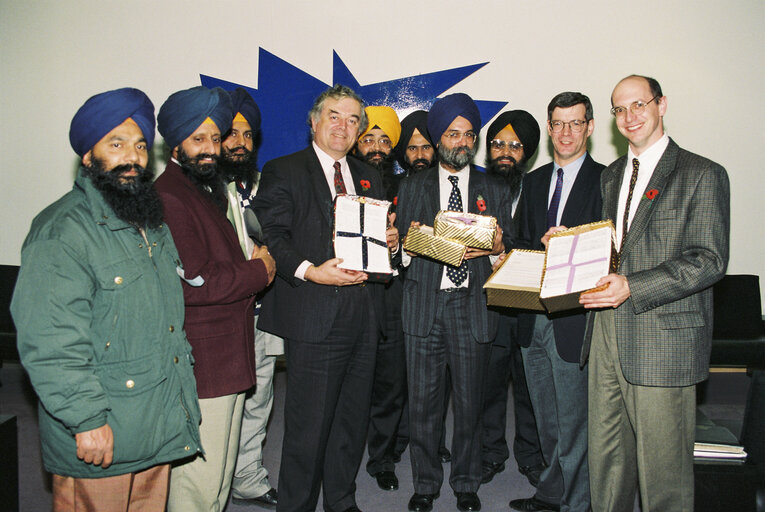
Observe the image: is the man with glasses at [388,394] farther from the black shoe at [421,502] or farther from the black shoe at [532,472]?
the black shoe at [532,472]

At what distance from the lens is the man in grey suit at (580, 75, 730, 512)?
2.23m

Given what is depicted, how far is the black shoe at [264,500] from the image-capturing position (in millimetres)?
3094

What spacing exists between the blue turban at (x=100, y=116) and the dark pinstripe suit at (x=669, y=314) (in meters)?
2.04

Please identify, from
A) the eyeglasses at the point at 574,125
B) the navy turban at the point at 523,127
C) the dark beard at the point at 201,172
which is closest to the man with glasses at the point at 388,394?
the navy turban at the point at 523,127

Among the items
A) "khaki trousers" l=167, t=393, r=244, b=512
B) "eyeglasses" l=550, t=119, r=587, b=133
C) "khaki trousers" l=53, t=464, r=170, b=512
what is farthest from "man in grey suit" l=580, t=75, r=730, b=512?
"khaki trousers" l=53, t=464, r=170, b=512

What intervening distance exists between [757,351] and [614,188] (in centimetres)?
294

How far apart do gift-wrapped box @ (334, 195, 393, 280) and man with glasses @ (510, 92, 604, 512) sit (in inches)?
32.4

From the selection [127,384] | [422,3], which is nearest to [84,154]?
[127,384]

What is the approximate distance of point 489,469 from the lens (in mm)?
3391

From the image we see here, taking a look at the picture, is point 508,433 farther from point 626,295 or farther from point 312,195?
point 312,195

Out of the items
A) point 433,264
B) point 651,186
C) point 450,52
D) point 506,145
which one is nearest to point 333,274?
point 433,264

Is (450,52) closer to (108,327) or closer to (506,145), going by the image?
(506,145)

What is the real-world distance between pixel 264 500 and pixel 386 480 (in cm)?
72

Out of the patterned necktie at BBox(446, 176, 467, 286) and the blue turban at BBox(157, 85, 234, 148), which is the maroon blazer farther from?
the patterned necktie at BBox(446, 176, 467, 286)
